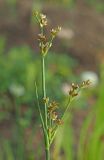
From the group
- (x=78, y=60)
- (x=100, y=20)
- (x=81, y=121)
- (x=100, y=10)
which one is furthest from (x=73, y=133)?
(x=100, y=10)

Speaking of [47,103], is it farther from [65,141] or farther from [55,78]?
[55,78]

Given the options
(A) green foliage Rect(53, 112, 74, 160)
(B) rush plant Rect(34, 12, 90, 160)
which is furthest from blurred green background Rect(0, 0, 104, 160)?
(B) rush plant Rect(34, 12, 90, 160)

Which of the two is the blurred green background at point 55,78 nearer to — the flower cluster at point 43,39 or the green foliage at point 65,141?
the green foliage at point 65,141

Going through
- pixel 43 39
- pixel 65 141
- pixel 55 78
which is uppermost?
pixel 43 39

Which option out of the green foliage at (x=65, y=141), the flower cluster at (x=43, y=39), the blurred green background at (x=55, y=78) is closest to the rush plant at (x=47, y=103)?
the flower cluster at (x=43, y=39)

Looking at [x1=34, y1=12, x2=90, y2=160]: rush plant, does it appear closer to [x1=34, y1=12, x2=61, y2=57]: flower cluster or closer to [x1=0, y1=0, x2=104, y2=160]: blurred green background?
[x1=34, y1=12, x2=61, y2=57]: flower cluster

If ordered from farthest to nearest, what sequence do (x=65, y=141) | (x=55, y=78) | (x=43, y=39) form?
(x=55, y=78) < (x=65, y=141) < (x=43, y=39)

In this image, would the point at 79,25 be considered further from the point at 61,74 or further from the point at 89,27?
the point at 61,74

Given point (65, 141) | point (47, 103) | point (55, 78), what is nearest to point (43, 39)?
point (47, 103)

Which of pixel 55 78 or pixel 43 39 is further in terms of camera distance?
pixel 55 78
